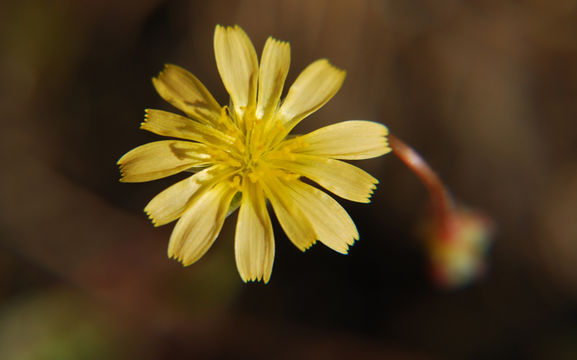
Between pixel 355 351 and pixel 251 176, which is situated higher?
pixel 251 176

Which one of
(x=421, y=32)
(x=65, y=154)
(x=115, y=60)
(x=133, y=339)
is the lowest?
(x=133, y=339)

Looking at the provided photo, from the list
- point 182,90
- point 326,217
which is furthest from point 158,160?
point 326,217

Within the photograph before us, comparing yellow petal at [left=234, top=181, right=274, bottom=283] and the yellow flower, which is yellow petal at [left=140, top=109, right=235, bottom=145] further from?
A: yellow petal at [left=234, top=181, right=274, bottom=283]

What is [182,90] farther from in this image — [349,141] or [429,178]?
[429,178]

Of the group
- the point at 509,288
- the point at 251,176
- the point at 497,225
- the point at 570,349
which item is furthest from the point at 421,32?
the point at 570,349

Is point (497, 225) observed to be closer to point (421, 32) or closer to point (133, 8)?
point (421, 32)

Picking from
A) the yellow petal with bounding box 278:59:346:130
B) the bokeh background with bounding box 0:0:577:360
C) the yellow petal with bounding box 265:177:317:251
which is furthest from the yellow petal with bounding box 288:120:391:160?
the bokeh background with bounding box 0:0:577:360
